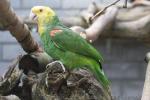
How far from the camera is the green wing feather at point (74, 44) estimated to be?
808 millimetres

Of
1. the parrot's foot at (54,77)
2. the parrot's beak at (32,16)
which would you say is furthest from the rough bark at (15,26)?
the parrot's foot at (54,77)

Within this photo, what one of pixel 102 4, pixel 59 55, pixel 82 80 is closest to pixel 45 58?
pixel 59 55

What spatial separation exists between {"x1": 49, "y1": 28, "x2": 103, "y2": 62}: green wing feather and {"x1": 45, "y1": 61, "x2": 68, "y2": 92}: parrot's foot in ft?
0.33

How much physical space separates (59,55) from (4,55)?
1.13m

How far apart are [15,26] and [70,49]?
0.12 metres

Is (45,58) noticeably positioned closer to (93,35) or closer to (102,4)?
(93,35)

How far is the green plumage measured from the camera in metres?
0.80

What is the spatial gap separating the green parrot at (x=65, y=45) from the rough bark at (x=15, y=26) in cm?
3

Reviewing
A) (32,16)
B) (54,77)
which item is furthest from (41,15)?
(54,77)

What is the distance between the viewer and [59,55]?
82 centimetres

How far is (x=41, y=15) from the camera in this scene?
84 centimetres

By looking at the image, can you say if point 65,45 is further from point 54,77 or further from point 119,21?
point 119,21

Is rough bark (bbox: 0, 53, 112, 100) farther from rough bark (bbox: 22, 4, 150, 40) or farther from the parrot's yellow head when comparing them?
rough bark (bbox: 22, 4, 150, 40)

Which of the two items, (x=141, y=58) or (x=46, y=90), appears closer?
(x=46, y=90)
